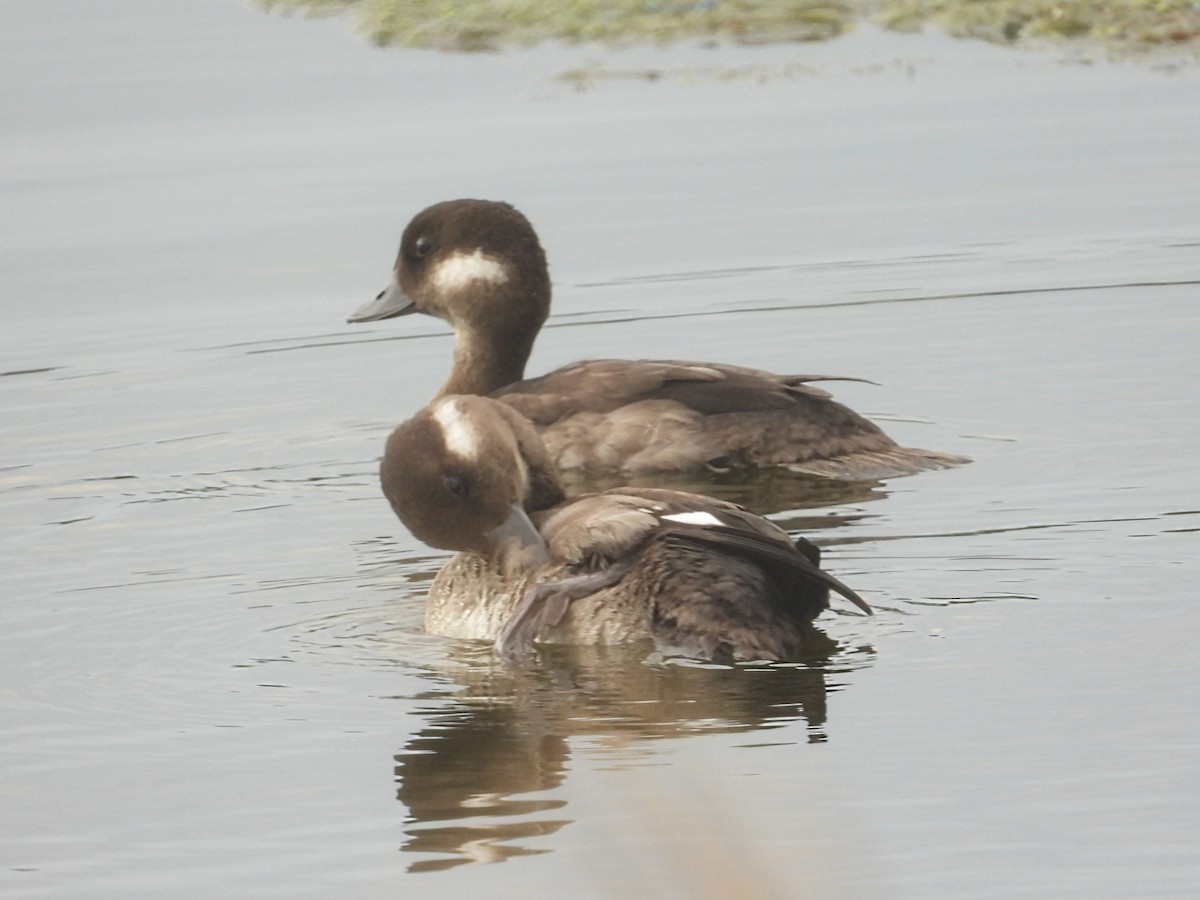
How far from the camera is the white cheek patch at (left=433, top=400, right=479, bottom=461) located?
24.8 feet

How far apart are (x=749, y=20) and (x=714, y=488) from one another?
10.8 m

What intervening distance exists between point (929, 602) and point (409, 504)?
1630 millimetres

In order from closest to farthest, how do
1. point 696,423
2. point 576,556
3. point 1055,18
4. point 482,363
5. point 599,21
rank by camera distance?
1. point 576,556
2. point 696,423
3. point 482,363
4. point 1055,18
5. point 599,21

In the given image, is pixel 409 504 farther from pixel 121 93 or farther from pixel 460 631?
pixel 121 93

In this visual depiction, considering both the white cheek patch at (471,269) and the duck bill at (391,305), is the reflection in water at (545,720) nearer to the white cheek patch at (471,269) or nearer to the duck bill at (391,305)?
the white cheek patch at (471,269)

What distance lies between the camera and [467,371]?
37.0 ft

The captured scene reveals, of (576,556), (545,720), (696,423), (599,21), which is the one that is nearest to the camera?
(545,720)

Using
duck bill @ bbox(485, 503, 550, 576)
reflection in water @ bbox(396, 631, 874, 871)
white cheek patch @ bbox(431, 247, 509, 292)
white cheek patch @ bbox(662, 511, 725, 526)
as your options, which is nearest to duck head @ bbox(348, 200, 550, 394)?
white cheek patch @ bbox(431, 247, 509, 292)

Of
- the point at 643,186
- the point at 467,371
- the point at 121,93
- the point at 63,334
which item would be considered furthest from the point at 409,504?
the point at 121,93

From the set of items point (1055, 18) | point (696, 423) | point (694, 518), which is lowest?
point (696, 423)

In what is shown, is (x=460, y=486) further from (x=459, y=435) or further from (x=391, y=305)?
(x=391, y=305)

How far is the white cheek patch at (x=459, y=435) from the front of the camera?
297 inches

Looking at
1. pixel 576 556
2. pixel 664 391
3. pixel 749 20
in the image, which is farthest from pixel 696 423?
pixel 749 20

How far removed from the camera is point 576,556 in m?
7.45
